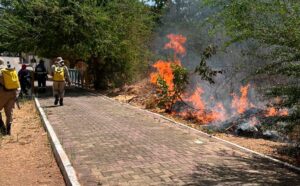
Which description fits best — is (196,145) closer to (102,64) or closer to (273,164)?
(273,164)

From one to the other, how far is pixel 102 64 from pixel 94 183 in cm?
1755

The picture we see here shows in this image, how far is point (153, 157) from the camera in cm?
794

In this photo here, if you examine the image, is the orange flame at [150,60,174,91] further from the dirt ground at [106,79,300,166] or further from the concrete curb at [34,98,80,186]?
the concrete curb at [34,98,80,186]

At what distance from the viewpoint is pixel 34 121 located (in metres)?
12.9

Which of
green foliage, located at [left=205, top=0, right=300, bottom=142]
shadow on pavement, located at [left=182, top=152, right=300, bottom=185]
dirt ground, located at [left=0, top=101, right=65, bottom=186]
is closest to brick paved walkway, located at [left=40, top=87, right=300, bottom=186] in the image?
shadow on pavement, located at [left=182, top=152, right=300, bottom=185]

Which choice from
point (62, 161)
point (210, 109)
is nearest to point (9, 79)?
point (62, 161)

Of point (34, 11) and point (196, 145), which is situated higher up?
point (34, 11)

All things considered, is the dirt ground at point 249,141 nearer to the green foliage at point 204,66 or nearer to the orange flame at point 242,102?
the green foliage at point 204,66

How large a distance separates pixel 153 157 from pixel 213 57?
381 inches

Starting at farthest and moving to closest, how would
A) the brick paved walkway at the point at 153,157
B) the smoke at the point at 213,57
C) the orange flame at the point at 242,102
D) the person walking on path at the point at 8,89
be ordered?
1. the orange flame at the point at 242,102
2. the person walking on path at the point at 8,89
3. the smoke at the point at 213,57
4. the brick paved walkway at the point at 153,157

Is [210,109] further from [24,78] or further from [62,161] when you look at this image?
[24,78]

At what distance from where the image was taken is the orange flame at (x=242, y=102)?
13.6 m

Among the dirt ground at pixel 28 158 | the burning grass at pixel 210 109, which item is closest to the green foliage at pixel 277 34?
the burning grass at pixel 210 109

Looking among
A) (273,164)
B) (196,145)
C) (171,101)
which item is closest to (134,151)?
(196,145)
